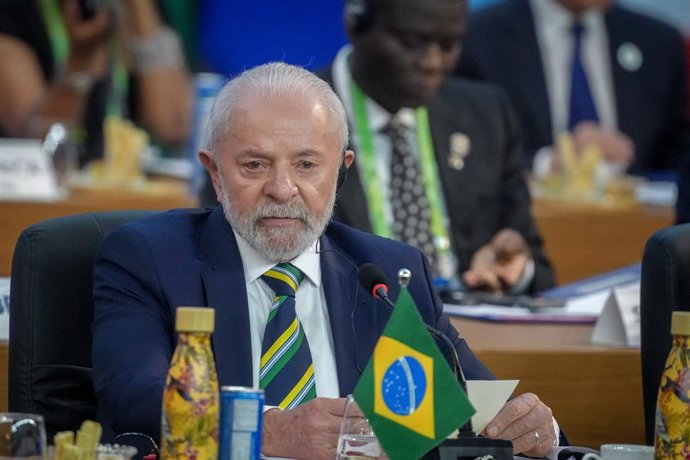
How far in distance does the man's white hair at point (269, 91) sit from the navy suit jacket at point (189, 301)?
19 cm

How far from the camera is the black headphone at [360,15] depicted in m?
4.44

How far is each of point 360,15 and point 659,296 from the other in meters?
1.86

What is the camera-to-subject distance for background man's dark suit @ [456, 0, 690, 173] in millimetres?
6480

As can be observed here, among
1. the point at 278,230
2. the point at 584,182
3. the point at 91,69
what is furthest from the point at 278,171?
the point at 91,69

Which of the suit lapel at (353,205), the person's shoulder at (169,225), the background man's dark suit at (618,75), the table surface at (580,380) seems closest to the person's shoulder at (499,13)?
the background man's dark suit at (618,75)

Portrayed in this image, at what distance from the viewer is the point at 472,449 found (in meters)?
2.13

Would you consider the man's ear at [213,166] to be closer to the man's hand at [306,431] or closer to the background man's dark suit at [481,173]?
the man's hand at [306,431]

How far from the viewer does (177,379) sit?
1994 mm

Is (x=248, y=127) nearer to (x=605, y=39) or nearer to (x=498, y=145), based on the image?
(x=498, y=145)

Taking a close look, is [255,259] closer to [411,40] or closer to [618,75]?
[411,40]

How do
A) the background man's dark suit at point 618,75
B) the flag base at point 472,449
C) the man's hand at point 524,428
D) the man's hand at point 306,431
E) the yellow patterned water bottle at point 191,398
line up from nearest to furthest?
the yellow patterned water bottle at point 191,398 → the flag base at point 472,449 → the man's hand at point 306,431 → the man's hand at point 524,428 → the background man's dark suit at point 618,75

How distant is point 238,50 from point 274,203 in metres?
4.50

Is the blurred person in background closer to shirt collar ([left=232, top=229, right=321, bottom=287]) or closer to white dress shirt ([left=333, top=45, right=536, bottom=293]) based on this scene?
white dress shirt ([left=333, top=45, right=536, bottom=293])

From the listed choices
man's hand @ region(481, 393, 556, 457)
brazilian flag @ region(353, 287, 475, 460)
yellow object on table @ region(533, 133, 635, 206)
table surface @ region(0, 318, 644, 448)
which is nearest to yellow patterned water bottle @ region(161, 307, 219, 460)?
brazilian flag @ region(353, 287, 475, 460)
